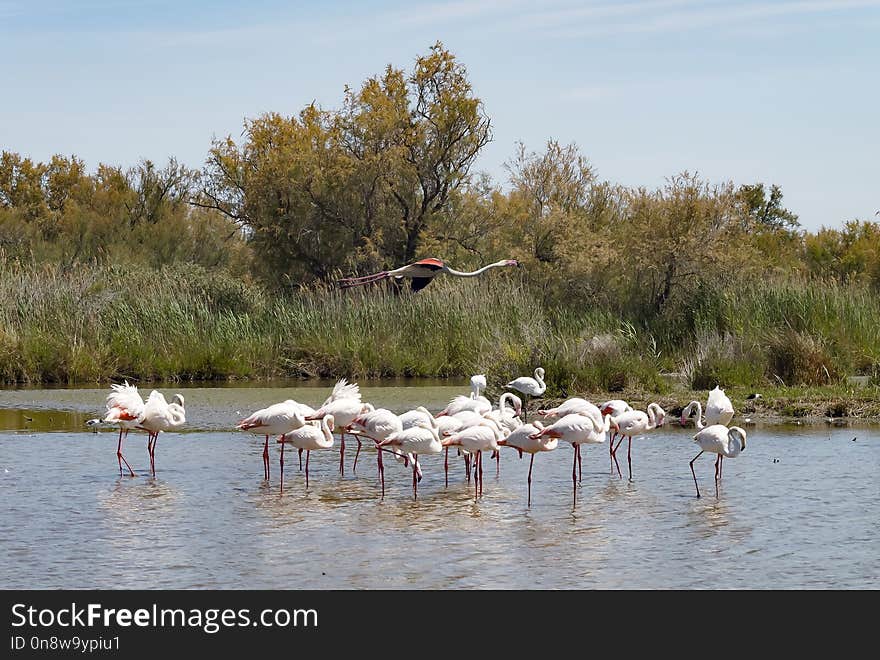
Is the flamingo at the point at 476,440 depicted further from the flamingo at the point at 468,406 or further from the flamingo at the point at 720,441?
the flamingo at the point at 720,441

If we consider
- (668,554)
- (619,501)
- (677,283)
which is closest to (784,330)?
(677,283)

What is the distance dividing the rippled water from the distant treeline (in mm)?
5782

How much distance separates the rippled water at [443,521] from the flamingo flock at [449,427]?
0.88ft

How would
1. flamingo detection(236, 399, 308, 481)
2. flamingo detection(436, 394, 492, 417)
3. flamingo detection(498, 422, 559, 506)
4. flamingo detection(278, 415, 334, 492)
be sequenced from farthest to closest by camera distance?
flamingo detection(436, 394, 492, 417) → flamingo detection(278, 415, 334, 492) → flamingo detection(236, 399, 308, 481) → flamingo detection(498, 422, 559, 506)

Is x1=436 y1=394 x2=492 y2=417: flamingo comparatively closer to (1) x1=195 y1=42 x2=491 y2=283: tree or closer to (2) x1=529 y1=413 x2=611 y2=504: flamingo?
(2) x1=529 y1=413 x2=611 y2=504: flamingo

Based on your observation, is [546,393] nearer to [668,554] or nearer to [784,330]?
[784,330]

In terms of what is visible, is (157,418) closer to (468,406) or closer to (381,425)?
(381,425)

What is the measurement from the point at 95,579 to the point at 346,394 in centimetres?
494

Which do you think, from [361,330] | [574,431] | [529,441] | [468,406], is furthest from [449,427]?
[361,330]

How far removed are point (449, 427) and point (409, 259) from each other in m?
22.2

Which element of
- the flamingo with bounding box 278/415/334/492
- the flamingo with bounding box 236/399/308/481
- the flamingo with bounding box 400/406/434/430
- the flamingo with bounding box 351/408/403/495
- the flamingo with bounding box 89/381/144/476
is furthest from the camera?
the flamingo with bounding box 89/381/144/476

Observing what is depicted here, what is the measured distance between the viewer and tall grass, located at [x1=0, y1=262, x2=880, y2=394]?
20.5 metres

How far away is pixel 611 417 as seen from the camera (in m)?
11.7

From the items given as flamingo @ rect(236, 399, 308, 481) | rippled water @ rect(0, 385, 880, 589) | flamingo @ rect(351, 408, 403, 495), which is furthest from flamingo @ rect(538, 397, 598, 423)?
flamingo @ rect(236, 399, 308, 481)
